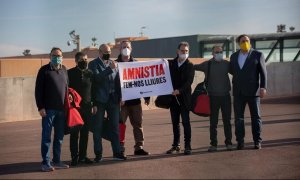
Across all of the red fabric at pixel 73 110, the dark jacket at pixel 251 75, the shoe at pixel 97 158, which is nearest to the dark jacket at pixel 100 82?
the red fabric at pixel 73 110

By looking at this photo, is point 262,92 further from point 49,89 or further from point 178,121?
point 49,89

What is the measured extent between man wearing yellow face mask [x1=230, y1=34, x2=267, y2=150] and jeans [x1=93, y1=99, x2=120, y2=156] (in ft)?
7.81

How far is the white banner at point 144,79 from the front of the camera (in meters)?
10.3

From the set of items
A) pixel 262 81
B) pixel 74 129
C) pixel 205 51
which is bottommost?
pixel 74 129

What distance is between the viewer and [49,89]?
357 inches

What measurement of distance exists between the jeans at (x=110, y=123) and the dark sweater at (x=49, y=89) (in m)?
0.77

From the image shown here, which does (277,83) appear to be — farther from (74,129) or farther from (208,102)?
(74,129)

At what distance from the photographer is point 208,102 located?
1070 cm

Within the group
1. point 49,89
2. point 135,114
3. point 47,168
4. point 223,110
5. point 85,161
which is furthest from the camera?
point 223,110

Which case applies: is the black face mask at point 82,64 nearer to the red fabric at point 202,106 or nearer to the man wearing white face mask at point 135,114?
the man wearing white face mask at point 135,114

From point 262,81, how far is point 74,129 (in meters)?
3.69

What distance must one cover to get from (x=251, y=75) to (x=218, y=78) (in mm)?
624

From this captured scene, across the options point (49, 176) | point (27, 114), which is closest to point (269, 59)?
point (27, 114)

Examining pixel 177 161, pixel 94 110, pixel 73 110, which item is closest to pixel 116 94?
pixel 94 110
